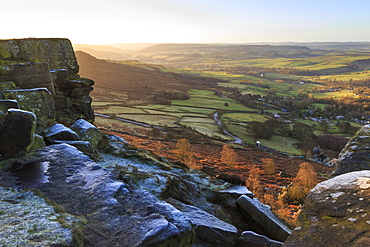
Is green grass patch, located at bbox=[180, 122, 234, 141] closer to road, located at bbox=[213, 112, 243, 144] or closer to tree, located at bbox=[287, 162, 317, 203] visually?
road, located at bbox=[213, 112, 243, 144]

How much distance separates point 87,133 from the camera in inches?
742

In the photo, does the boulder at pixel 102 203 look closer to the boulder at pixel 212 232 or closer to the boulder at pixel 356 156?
the boulder at pixel 212 232

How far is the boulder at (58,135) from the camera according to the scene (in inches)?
616

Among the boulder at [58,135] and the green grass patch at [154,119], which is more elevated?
the boulder at [58,135]

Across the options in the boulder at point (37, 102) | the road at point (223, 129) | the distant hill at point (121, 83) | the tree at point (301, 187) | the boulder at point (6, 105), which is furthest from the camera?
the distant hill at point (121, 83)

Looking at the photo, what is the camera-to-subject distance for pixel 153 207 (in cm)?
934

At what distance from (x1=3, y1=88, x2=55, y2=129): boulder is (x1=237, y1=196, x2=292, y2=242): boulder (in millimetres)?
14631

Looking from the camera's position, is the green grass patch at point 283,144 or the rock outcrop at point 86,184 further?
the green grass patch at point 283,144

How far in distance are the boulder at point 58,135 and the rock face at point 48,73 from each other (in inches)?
107

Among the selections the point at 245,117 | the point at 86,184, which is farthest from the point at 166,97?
the point at 86,184

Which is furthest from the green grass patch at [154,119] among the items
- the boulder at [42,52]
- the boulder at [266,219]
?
the boulder at [266,219]

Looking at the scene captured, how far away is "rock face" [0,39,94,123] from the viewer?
60.3 feet

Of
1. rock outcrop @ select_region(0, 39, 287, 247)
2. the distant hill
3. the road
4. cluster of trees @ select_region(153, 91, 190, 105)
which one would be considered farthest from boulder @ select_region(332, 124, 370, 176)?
the distant hill

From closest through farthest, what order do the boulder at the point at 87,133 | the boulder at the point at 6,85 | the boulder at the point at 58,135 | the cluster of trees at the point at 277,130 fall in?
the boulder at the point at 58,135, the boulder at the point at 6,85, the boulder at the point at 87,133, the cluster of trees at the point at 277,130
